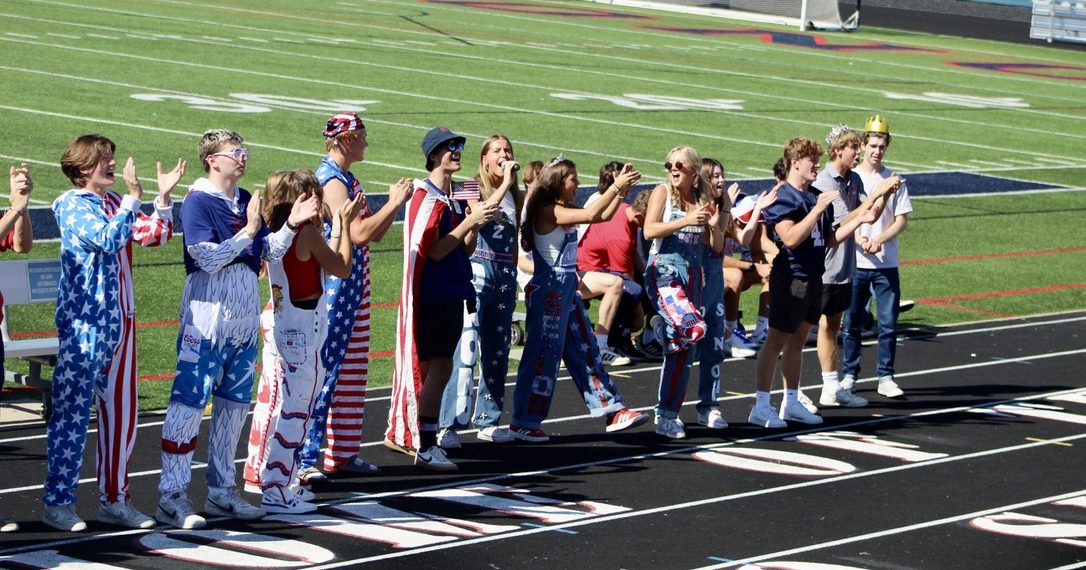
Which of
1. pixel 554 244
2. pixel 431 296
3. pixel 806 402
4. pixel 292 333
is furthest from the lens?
pixel 806 402

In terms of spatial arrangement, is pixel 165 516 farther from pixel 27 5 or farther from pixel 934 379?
pixel 27 5

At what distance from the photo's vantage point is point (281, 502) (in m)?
9.13

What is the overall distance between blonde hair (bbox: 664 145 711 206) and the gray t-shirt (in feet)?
4.80

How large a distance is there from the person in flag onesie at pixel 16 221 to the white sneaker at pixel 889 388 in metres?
6.85

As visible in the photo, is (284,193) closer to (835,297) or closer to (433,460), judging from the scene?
(433,460)

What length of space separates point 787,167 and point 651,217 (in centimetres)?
124

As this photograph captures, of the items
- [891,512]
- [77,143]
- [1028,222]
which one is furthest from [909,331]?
[77,143]

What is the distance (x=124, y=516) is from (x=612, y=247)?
6.57m

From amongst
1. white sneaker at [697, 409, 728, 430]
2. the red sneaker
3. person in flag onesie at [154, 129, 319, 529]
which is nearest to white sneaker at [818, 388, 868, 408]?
white sneaker at [697, 409, 728, 430]

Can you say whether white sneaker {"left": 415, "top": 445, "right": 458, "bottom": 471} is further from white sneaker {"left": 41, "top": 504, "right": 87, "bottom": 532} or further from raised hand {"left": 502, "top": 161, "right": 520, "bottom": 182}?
white sneaker {"left": 41, "top": 504, "right": 87, "bottom": 532}

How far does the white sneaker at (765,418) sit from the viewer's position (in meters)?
11.8

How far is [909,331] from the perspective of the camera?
623 inches

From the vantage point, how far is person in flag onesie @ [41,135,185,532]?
8.47m

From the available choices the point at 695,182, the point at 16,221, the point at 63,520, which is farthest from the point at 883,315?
the point at 16,221
